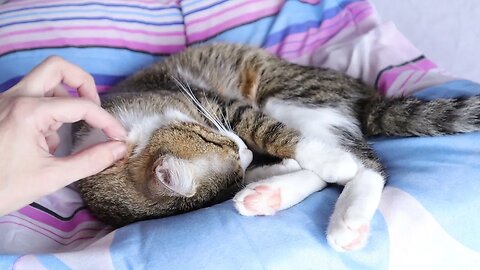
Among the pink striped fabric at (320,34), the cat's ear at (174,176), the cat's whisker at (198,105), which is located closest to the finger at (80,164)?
the cat's ear at (174,176)

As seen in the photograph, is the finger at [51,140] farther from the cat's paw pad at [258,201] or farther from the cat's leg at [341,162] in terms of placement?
the cat's leg at [341,162]

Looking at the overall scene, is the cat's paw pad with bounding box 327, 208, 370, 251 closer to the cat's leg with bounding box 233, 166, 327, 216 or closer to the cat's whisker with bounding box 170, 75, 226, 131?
the cat's leg with bounding box 233, 166, 327, 216

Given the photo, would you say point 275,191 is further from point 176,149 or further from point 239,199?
point 176,149

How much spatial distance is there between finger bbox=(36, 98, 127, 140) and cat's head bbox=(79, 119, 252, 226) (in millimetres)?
156

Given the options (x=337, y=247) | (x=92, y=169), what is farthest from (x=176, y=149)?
(x=337, y=247)

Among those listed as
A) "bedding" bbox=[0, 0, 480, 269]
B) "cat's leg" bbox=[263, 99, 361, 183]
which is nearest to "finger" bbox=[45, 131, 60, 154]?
"bedding" bbox=[0, 0, 480, 269]

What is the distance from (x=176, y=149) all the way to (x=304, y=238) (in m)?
0.37

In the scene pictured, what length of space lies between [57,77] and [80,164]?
0.22 metres

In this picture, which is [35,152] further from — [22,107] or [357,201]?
[357,201]

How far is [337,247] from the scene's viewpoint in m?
0.94

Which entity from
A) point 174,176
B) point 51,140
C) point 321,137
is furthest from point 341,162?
point 51,140

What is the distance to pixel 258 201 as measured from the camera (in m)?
1.01

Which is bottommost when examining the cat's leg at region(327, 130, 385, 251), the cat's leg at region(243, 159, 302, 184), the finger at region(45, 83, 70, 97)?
the cat's leg at region(243, 159, 302, 184)

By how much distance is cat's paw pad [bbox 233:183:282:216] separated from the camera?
1001 millimetres
